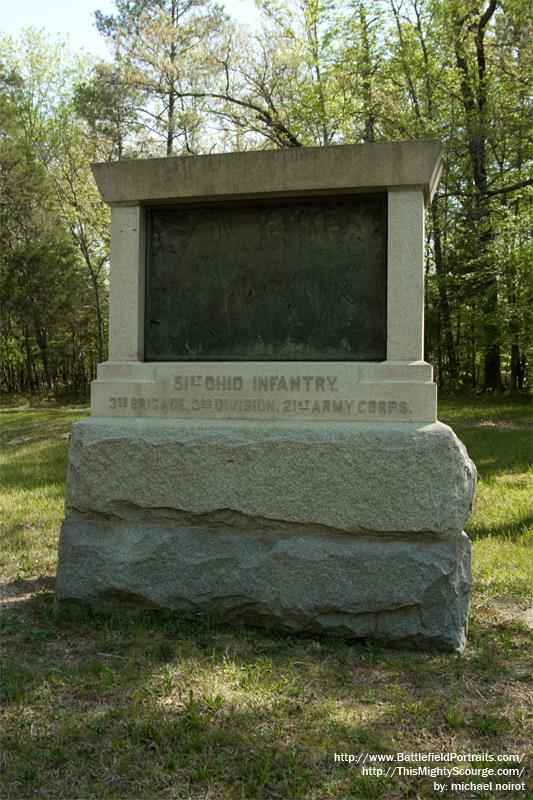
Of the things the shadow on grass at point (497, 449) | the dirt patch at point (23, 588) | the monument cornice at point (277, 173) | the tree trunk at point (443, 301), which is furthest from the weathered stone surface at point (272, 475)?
the tree trunk at point (443, 301)

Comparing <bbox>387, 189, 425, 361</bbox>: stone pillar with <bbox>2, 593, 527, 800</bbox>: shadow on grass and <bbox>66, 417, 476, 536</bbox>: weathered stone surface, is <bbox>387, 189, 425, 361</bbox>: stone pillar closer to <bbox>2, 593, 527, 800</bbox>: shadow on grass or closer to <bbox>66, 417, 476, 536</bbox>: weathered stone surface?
<bbox>66, 417, 476, 536</bbox>: weathered stone surface

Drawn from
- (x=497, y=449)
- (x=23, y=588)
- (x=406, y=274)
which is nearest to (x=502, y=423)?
(x=497, y=449)

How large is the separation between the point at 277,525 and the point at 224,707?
110 centimetres

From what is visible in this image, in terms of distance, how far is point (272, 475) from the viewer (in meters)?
3.78

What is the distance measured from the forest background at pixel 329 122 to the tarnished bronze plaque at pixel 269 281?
8444 mm

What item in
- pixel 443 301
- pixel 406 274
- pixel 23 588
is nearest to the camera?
pixel 406 274

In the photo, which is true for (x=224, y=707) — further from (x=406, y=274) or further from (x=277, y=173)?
(x=277, y=173)

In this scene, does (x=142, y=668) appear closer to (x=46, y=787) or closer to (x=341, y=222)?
(x=46, y=787)

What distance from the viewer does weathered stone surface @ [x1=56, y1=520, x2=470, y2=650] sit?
3592 millimetres

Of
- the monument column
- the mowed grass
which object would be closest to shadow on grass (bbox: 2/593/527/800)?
the mowed grass

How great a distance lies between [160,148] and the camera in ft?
61.3

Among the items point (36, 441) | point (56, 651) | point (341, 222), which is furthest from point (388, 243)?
point (36, 441)

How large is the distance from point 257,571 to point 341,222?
7.05 feet

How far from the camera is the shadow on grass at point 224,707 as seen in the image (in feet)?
8.16
